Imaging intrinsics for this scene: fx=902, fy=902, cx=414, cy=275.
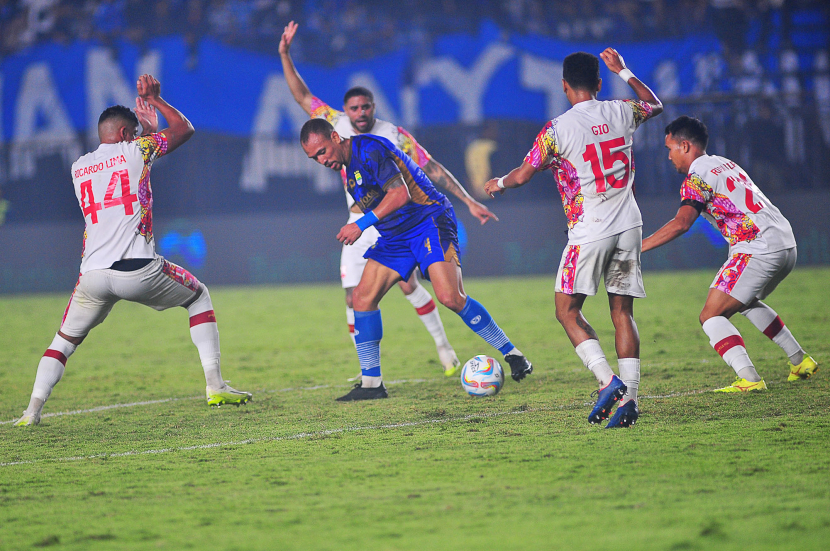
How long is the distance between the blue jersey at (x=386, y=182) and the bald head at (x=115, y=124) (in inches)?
54.8

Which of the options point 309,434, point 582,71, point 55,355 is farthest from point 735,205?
point 55,355

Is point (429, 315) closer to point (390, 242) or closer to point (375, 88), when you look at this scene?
point (390, 242)

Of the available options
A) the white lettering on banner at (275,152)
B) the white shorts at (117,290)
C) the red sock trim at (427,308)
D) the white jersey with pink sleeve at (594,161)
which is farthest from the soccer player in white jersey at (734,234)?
the white lettering on banner at (275,152)

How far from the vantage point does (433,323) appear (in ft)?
22.7

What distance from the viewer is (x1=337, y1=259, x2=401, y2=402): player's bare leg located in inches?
233

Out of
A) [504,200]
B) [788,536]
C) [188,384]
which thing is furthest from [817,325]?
[504,200]

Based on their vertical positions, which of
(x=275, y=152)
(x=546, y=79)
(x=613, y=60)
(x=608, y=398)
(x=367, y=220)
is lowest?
(x=608, y=398)

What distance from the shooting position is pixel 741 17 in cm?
1730

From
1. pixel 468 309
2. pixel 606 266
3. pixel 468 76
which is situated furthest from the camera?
pixel 468 76

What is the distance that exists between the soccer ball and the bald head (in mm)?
2605

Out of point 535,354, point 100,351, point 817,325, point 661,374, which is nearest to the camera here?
point 661,374

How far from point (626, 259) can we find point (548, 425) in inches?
37.5

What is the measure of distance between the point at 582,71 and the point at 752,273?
5.57ft

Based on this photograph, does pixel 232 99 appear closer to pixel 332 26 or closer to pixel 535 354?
pixel 332 26
